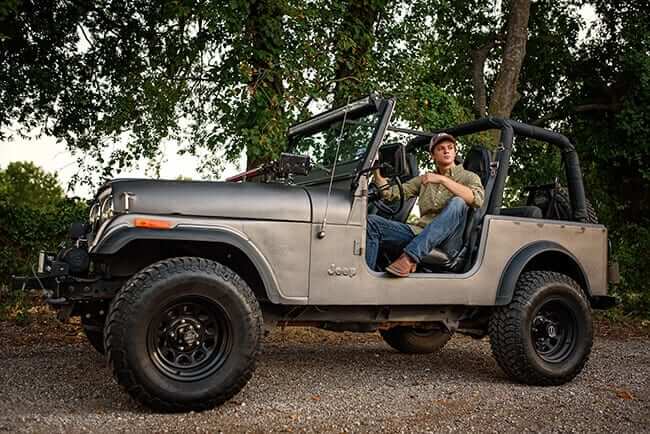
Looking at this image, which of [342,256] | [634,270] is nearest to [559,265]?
[342,256]

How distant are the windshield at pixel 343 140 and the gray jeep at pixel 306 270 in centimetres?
1

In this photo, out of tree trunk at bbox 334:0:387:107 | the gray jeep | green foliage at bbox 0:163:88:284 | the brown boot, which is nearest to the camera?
the gray jeep

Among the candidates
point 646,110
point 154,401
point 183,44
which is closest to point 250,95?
point 183,44

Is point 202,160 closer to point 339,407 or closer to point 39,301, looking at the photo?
point 39,301

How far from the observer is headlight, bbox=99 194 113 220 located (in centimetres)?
429

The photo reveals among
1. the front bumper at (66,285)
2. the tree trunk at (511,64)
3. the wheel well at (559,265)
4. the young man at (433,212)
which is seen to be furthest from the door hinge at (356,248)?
the tree trunk at (511,64)

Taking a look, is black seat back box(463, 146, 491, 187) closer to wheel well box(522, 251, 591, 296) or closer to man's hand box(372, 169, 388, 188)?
wheel well box(522, 251, 591, 296)

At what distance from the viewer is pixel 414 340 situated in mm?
6793

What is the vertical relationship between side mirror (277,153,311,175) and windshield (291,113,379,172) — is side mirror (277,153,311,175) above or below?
below

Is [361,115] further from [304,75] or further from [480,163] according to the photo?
[304,75]

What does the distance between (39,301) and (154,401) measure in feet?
19.5

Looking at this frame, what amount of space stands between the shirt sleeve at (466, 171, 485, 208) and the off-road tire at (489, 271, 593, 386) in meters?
0.77

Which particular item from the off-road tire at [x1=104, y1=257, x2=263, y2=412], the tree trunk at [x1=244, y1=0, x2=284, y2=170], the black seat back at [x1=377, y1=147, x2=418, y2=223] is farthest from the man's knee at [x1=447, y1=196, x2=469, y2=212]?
the tree trunk at [x1=244, y1=0, x2=284, y2=170]

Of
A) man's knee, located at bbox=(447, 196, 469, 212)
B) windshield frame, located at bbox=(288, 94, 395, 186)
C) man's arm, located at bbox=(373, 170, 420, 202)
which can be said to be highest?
windshield frame, located at bbox=(288, 94, 395, 186)
